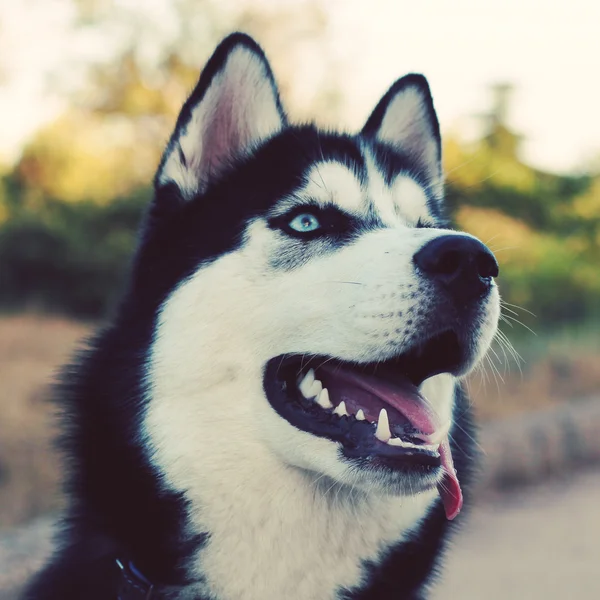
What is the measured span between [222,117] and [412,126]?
0.82m

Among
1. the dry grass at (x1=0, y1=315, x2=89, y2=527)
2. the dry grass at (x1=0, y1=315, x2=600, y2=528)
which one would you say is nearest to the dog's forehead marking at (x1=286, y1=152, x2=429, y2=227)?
the dry grass at (x1=0, y1=315, x2=89, y2=527)

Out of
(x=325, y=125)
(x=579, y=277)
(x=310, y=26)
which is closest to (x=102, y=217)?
(x=310, y=26)

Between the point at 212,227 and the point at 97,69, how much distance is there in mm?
13853

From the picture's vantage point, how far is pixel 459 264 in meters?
1.80

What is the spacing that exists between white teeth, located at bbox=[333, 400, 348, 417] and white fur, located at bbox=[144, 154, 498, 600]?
9 cm

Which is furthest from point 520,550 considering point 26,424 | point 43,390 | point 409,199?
point 43,390

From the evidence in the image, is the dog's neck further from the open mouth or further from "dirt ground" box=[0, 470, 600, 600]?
"dirt ground" box=[0, 470, 600, 600]

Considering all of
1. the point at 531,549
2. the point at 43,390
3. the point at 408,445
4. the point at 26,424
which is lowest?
the point at 531,549

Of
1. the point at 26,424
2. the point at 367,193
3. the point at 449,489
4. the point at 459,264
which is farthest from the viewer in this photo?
the point at 26,424

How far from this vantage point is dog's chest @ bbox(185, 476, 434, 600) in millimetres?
1882

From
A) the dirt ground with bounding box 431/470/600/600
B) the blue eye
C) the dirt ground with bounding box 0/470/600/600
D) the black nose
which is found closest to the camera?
the black nose

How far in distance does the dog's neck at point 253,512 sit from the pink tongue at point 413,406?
195 mm

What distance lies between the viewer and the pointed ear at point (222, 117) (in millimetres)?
2186

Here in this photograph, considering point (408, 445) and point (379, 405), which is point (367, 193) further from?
point (408, 445)
